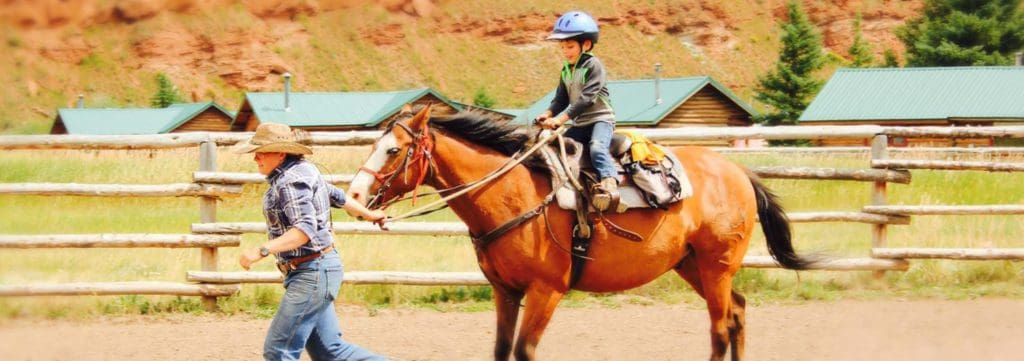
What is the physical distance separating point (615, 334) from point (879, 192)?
3.35 metres

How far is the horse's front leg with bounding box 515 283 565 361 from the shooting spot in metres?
5.74

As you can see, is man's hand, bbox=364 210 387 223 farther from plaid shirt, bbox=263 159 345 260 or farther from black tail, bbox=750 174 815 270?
black tail, bbox=750 174 815 270

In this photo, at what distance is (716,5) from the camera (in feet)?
299

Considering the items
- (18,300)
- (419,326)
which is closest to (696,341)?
(419,326)

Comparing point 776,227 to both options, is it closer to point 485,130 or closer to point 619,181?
point 619,181

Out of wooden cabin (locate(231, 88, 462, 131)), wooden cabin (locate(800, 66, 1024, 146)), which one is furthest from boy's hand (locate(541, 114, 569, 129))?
wooden cabin (locate(231, 88, 462, 131))

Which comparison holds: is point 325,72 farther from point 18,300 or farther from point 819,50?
point 18,300

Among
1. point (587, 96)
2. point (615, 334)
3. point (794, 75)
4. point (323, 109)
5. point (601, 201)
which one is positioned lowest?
point (615, 334)

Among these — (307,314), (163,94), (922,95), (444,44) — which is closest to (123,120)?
(163,94)

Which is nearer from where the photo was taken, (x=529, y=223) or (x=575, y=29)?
(x=529, y=223)

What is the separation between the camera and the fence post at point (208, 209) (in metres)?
9.12

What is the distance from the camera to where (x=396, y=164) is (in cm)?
558

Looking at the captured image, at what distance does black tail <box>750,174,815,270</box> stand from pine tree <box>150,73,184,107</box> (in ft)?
204

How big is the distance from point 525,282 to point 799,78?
1950 inches
